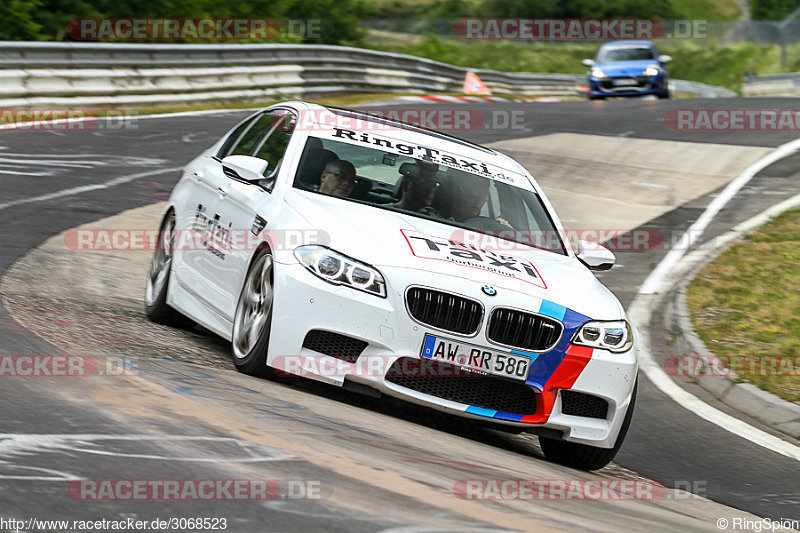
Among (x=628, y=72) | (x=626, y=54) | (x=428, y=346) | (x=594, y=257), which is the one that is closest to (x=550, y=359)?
(x=428, y=346)

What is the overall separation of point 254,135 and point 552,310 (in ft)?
9.21

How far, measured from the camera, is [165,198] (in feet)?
43.8

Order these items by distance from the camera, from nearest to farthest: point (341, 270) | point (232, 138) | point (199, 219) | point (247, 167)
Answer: point (341, 270) → point (247, 167) → point (199, 219) → point (232, 138)

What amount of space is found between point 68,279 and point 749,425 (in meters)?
5.10

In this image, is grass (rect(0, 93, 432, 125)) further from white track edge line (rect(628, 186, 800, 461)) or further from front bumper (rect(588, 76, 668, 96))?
white track edge line (rect(628, 186, 800, 461))

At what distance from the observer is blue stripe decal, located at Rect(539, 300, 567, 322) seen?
19.4ft

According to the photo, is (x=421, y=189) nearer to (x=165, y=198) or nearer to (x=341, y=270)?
(x=341, y=270)

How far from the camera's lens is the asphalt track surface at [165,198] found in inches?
147

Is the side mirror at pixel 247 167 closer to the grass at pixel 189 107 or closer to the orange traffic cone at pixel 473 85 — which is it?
the grass at pixel 189 107

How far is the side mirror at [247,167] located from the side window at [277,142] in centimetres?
13

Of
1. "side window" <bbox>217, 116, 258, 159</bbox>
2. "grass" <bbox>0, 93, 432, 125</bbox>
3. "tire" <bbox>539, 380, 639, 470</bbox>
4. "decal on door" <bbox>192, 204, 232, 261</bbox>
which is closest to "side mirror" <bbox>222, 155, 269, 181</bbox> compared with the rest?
"decal on door" <bbox>192, 204, 232, 261</bbox>

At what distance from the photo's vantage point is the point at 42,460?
381cm

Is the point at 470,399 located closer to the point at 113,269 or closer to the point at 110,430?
the point at 110,430

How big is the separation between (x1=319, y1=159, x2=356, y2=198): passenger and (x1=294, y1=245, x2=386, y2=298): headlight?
96cm
